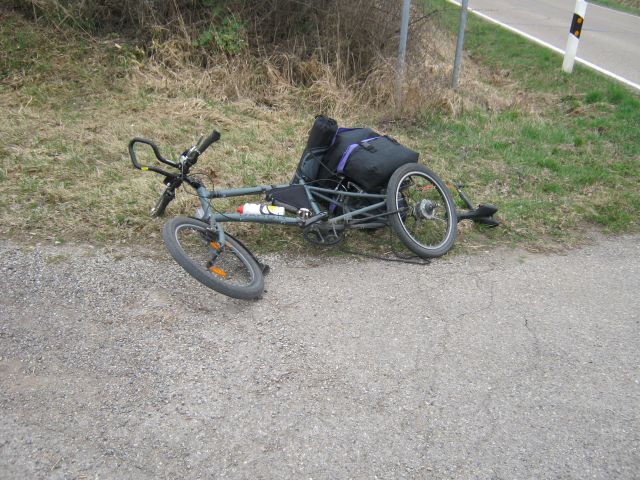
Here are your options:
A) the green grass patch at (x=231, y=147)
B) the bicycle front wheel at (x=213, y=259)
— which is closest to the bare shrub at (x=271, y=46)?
the green grass patch at (x=231, y=147)

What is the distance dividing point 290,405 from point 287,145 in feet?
12.2

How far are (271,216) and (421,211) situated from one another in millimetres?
1157

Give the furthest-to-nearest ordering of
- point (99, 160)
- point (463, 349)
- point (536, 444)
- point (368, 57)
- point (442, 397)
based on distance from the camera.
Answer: point (368, 57), point (99, 160), point (463, 349), point (442, 397), point (536, 444)

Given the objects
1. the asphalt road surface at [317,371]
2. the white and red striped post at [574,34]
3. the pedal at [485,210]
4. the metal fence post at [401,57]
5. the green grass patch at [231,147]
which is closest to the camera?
the asphalt road surface at [317,371]

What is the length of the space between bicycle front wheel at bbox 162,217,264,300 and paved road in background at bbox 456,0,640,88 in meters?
8.19

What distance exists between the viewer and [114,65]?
7332 millimetres

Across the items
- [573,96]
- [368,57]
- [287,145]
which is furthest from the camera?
[573,96]

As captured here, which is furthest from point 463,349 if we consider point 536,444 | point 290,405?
point 290,405

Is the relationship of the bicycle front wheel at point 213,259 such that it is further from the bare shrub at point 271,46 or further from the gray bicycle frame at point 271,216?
the bare shrub at point 271,46

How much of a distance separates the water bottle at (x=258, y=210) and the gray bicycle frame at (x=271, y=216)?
26 millimetres

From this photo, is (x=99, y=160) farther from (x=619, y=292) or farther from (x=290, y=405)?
(x=619, y=292)

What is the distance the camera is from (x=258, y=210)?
4125 millimetres

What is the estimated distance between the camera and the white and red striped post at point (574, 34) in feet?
30.8

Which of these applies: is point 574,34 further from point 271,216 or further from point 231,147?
point 271,216
